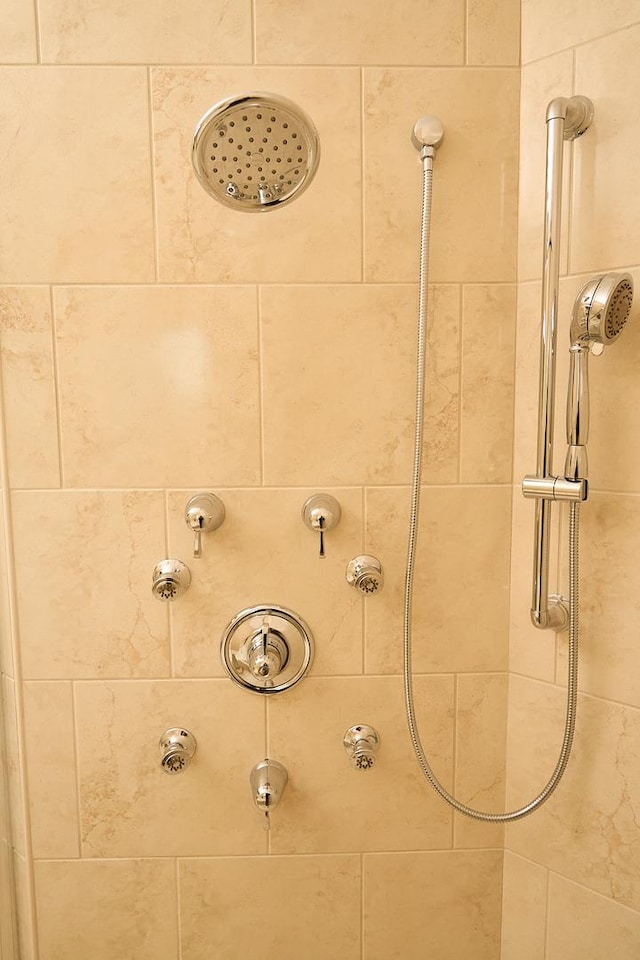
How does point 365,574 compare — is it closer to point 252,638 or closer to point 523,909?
point 252,638

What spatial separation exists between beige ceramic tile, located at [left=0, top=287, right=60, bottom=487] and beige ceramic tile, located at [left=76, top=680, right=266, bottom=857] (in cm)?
39

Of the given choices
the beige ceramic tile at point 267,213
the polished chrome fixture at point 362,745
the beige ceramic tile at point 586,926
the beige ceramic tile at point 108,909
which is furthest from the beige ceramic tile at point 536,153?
the beige ceramic tile at point 108,909

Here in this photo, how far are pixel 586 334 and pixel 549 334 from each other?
69 mm

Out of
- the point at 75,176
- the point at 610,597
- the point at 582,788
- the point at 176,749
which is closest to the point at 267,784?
the point at 176,749

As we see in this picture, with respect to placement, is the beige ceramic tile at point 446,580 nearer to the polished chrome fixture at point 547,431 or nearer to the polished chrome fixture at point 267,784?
the polished chrome fixture at point 547,431

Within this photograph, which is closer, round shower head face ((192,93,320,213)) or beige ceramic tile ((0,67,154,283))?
round shower head face ((192,93,320,213))

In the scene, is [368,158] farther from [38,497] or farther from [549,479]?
[38,497]

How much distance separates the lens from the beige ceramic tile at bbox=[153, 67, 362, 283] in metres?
0.94

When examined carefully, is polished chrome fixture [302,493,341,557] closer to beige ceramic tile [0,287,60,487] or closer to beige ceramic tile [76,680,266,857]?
beige ceramic tile [76,680,266,857]

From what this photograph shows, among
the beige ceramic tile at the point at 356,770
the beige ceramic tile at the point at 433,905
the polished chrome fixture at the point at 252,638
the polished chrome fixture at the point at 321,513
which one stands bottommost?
the beige ceramic tile at the point at 433,905

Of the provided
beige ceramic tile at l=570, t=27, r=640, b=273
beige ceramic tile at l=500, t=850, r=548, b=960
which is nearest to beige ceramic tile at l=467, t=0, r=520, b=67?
beige ceramic tile at l=570, t=27, r=640, b=273

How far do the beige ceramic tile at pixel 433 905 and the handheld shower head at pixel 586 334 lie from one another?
2.42ft

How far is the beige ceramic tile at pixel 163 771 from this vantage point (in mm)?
1046

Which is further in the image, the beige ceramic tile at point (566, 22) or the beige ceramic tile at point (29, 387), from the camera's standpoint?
the beige ceramic tile at point (29, 387)
